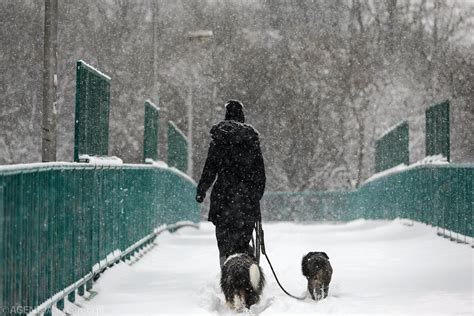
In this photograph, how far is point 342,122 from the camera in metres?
58.1

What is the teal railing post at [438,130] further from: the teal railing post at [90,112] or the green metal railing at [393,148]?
the teal railing post at [90,112]

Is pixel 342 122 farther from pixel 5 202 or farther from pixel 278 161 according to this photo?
pixel 5 202

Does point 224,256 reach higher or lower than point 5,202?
lower

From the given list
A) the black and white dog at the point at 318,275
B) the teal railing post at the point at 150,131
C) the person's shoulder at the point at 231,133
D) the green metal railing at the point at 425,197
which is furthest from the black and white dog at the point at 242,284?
the teal railing post at the point at 150,131

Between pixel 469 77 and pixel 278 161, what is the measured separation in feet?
39.0

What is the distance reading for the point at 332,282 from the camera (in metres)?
10.6

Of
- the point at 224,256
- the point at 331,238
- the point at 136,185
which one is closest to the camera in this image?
the point at 224,256

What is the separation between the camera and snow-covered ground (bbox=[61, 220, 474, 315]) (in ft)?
27.8

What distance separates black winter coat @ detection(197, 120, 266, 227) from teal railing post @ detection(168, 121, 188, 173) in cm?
1093

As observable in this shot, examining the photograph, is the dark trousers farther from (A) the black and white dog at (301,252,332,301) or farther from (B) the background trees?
(B) the background trees

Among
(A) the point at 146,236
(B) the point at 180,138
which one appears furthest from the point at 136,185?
(B) the point at 180,138

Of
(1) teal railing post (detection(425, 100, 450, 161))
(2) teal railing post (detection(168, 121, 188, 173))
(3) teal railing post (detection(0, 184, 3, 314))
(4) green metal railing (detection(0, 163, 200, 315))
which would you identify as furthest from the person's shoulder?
(2) teal railing post (detection(168, 121, 188, 173))

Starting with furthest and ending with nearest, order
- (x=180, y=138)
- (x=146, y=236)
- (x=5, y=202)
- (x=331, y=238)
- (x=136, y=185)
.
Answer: (x=180, y=138), (x=331, y=238), (x=146, y=236), (x=136, y=185), (x=5, y=202)

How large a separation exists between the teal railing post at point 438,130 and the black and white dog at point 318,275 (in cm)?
734
